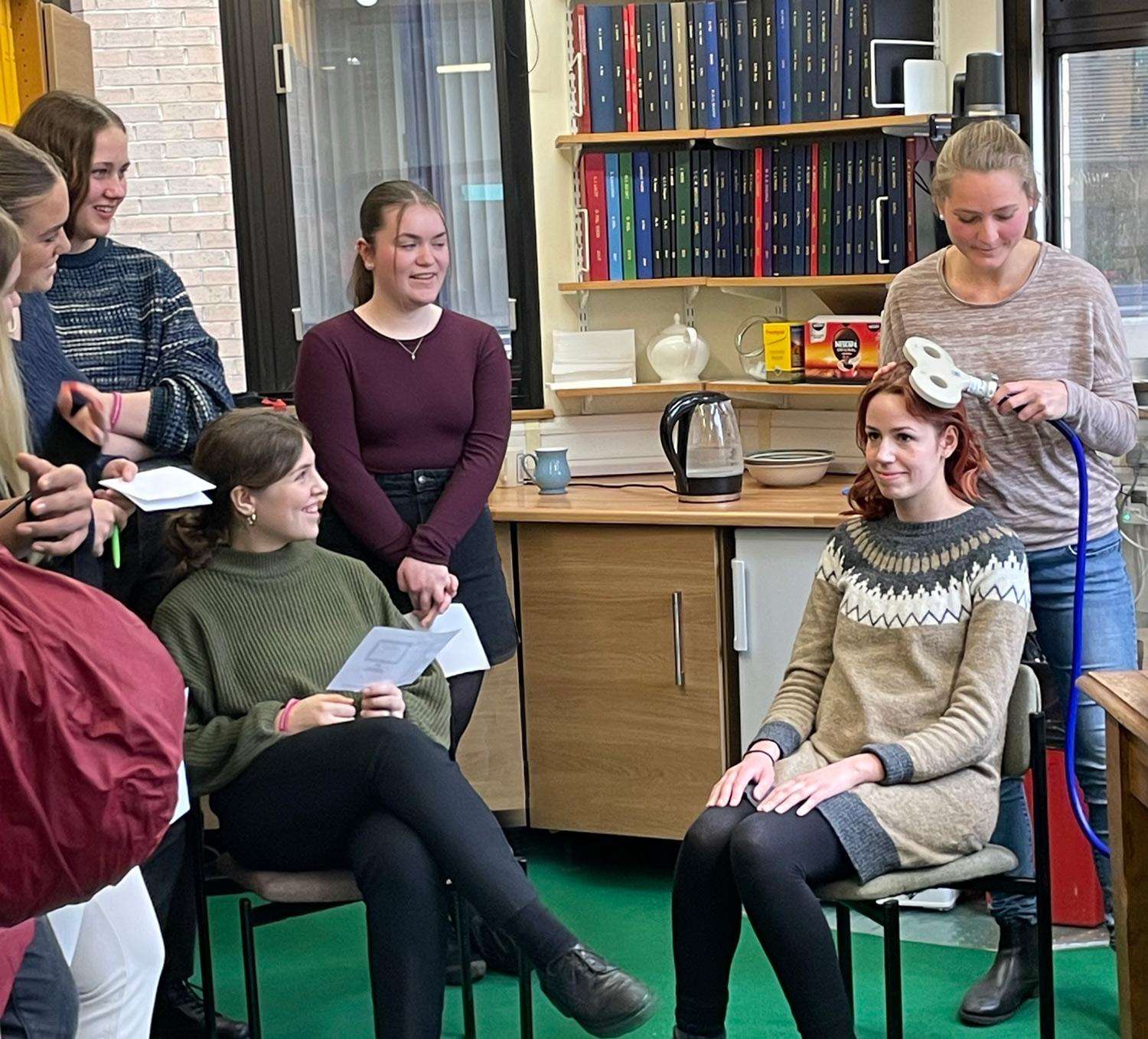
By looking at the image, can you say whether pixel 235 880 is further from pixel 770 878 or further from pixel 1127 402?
pixel 1127 402

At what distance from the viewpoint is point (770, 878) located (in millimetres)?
2332

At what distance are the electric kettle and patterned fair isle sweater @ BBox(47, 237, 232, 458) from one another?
3.91 feet

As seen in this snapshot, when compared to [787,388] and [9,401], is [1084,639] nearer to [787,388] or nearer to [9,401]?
[787,388]

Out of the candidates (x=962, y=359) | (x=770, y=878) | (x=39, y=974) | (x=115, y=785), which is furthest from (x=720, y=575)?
(x=115, y=785)

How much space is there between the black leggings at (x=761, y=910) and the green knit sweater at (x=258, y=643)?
553 millimetres

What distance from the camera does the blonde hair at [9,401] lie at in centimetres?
183

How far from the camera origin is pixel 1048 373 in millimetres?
2758

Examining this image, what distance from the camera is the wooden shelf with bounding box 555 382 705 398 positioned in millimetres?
4062

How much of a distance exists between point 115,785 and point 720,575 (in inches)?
88.8

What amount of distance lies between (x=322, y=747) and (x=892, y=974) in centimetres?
97

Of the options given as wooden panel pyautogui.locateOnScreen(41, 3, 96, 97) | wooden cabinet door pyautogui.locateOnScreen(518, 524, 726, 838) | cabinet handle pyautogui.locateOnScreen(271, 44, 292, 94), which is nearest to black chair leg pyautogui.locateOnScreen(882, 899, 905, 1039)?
wooden cabinet door pyautogui.locateOnScreen(518, 524, 726, 838)

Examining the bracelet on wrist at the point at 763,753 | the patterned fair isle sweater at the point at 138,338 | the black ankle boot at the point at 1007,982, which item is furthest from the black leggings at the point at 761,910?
the patterned fair isle sweater at the point at 138,338

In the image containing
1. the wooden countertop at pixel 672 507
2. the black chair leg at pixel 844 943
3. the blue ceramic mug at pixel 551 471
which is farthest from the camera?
the blue ceramic mug at pixel 551 471

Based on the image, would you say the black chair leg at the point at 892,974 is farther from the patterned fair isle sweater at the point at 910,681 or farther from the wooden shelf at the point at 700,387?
the wooden shelf at the point at 700,387
